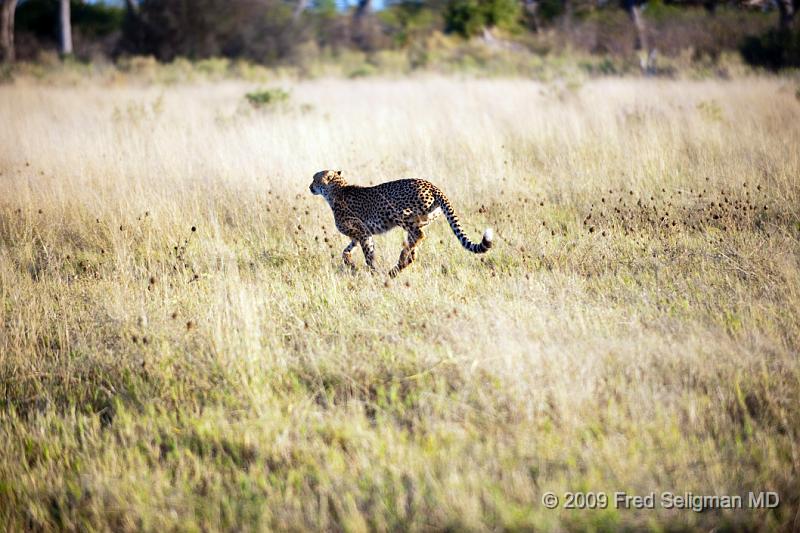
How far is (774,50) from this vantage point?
18.4 meters

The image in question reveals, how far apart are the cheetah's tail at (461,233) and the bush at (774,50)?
15395 millimetres

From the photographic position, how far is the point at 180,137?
9.69 metres

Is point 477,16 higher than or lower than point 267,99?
higher

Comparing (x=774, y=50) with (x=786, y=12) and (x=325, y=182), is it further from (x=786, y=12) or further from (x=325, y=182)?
(x=325, y=182)

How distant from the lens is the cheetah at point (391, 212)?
555cm

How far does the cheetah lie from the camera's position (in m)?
5.55

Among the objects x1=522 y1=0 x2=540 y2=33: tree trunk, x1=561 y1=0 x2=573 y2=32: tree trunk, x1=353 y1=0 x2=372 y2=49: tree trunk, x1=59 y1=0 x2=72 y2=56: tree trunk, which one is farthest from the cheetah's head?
x1=522 y1=0 x2=540 y2=33: tree trunk

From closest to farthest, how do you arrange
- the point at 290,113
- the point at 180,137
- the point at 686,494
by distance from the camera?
the point at 686,494 < the point at 180,137 < the point at 290,113

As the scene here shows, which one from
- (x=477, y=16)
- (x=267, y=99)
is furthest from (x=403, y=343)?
(x=477, y=16)

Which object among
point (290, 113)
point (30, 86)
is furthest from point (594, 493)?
point (30, 86)

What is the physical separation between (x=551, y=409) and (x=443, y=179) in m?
4.76

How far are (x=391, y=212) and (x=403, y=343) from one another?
174cm

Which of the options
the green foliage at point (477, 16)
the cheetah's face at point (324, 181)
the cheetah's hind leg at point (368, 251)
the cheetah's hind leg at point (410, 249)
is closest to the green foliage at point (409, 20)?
the green foliage at point (477, 16)

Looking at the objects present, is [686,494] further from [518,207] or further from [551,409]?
[518,207]
